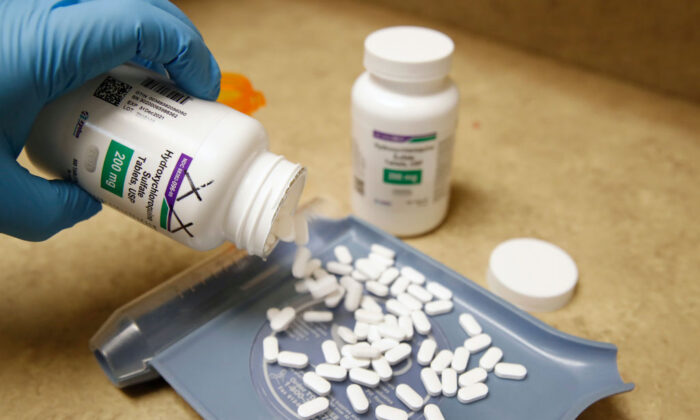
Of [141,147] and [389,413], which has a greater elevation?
[141,147]

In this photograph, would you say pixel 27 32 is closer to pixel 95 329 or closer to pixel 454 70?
pixel 95 329

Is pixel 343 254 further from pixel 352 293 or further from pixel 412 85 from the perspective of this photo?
pixel 412 85

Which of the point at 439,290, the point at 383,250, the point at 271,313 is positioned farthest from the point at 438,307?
the point at 271,313

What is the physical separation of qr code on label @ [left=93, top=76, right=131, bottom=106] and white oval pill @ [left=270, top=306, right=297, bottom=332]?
1.13 ft

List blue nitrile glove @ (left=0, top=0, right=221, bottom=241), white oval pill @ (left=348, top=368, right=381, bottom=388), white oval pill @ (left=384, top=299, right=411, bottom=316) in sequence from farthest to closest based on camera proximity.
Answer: white oval pill @ (left=384, top=299, right=411, bottom=316) → white oval pill @ (left=348, top=368, right=381, bottom=388) → blue nitrile glove @ (left=0, top=0, right=221, bottom=241)

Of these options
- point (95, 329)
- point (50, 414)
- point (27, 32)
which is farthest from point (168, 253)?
point (27, 32)

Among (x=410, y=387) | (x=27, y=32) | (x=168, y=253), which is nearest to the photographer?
(x=27, y=32)

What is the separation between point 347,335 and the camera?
2.66 ft

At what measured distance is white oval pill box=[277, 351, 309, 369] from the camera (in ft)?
2.50

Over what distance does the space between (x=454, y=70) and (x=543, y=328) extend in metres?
0.83

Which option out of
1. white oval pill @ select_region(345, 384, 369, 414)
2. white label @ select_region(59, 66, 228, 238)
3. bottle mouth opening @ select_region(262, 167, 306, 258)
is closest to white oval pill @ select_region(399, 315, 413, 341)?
white oval pill @ select_region(345, 384, 369, 414)

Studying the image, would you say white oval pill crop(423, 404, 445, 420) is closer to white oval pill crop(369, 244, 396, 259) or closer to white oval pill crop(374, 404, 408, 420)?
white oval pill crop(374, 404, 408, 420)

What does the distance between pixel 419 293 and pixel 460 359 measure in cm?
13

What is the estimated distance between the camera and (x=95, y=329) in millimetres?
848
